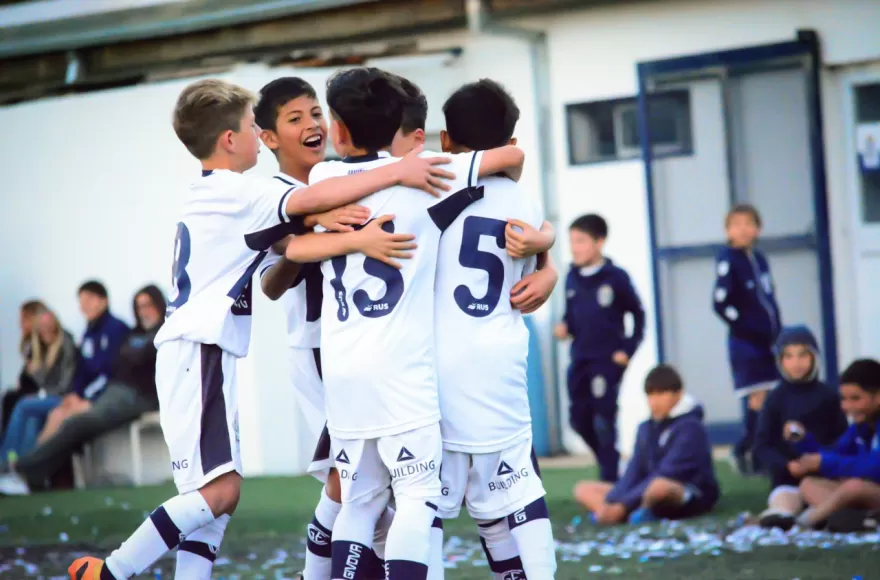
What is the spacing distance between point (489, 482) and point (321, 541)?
0.81 meters

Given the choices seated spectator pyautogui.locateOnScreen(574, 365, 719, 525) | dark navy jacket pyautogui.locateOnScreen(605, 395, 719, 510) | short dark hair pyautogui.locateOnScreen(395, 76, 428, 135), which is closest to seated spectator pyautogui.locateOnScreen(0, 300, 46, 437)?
seated spectator pyautogui.locateOnScreen(574, 365, 719, 525)

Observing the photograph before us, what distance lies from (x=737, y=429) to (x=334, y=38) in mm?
4523

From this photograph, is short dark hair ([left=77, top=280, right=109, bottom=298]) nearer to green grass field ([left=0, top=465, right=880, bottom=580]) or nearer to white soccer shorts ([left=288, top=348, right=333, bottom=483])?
green grass field ([left=0, top=465, right=880, bottom=580])

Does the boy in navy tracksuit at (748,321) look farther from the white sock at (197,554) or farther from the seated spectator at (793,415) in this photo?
Answer: the white sock at (197,554)

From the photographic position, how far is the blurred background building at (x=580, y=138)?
9.84 meters

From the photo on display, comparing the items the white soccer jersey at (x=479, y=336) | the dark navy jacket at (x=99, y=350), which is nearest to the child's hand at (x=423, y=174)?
the white soccer jersey at (x=479, y=336)

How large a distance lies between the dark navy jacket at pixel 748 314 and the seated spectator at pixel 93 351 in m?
5.19

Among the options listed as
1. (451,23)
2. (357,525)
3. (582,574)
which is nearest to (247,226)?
(357,525)

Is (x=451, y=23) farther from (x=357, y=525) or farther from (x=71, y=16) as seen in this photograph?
(x=357, y=525)

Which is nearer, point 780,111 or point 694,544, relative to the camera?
point 694,544

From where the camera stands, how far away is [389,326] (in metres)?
3.93

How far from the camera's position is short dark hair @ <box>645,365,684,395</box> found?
24.8 feet

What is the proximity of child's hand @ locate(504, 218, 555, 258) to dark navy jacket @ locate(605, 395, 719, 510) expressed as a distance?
3.48 metres

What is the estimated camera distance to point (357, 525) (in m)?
4.11
